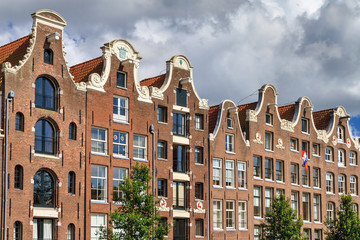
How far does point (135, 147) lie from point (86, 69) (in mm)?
6223

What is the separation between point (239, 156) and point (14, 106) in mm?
20093

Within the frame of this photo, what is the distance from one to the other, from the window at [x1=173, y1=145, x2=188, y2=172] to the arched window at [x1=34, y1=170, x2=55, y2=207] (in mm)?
10798

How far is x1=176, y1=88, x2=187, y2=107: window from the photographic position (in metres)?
49.0

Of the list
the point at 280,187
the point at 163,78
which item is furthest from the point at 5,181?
the point at 280,187

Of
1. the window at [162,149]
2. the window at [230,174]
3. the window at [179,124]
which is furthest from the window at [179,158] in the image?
the window at [230,174]

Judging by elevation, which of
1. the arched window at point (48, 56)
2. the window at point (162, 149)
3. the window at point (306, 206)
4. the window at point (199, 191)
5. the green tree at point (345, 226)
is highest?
the arched window at point (48, 56)

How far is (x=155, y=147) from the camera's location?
153 feet

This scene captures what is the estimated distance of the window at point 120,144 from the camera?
146ft

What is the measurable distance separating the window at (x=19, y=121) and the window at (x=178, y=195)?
13.1m

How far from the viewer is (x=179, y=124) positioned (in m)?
49.1

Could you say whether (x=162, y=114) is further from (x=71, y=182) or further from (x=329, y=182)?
(x=329, y=182)

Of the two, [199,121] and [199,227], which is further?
[199,121]

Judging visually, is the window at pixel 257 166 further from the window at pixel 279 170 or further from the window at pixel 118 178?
the window at pixel 118 178

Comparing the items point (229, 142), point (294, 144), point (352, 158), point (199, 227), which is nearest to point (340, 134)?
point (352, 158)
